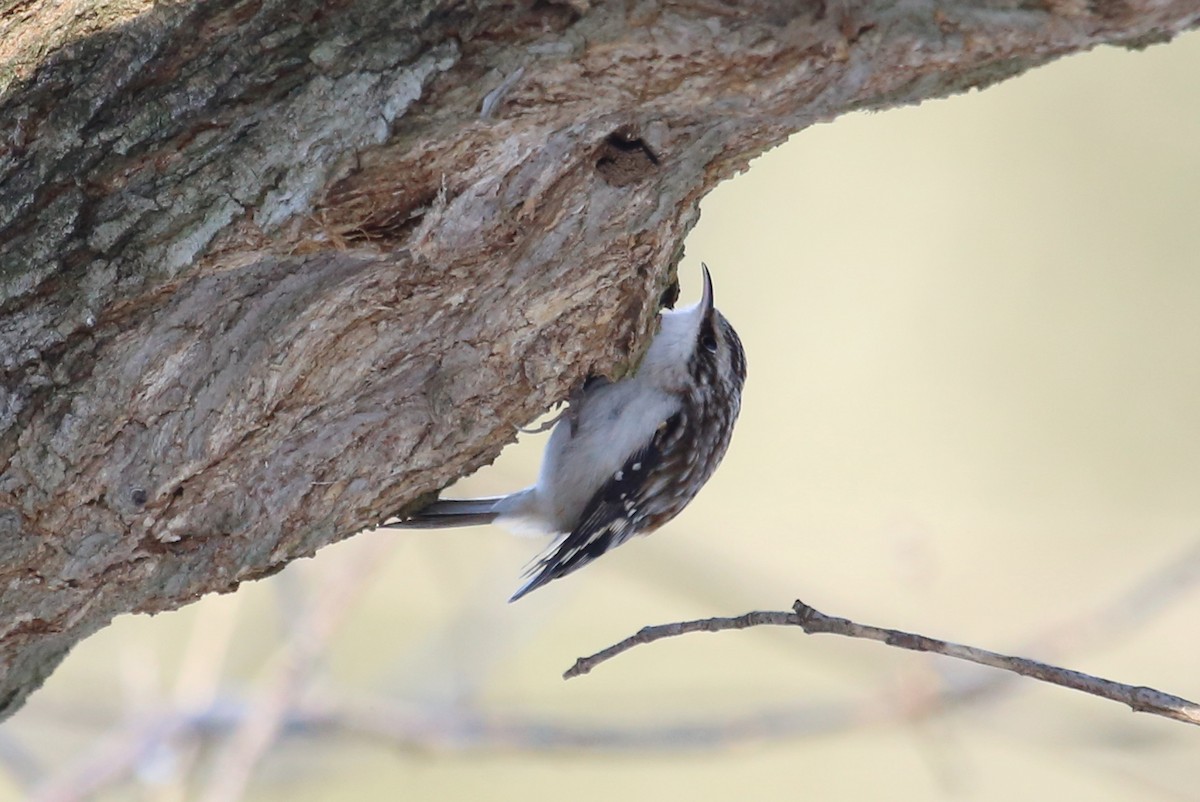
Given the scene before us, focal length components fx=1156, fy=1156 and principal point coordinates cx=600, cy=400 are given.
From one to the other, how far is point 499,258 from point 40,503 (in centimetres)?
77

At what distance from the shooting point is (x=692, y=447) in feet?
10.1

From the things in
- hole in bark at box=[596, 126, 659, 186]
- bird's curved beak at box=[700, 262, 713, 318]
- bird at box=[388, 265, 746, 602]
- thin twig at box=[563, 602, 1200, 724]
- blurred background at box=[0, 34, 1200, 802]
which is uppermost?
hole in bark at box=[596, 126, 659, 186]

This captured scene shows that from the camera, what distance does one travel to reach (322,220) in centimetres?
159

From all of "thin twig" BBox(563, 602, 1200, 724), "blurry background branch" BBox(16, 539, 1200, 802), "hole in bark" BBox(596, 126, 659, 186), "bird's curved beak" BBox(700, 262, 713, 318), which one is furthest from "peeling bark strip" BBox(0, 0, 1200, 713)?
"blurry background branch" BBox(16, 539, 1200, 802)

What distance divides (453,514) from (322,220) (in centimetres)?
121

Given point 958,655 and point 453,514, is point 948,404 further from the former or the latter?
point 958,655

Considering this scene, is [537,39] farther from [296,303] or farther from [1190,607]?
[1190,607]

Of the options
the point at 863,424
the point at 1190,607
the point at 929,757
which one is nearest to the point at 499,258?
the point at 929,757

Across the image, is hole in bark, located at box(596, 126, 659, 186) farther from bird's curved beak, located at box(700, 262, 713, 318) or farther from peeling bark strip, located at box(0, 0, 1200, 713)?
bird's curved beak, located at box(700, 262, 713, 318)

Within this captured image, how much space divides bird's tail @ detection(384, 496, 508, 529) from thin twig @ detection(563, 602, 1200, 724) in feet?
2.65

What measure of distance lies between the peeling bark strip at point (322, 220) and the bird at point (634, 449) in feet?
2.63

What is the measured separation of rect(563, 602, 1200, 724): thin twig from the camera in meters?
1.32

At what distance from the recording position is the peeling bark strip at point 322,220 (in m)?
1.43

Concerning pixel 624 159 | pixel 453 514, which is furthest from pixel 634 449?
pixel 624 159
